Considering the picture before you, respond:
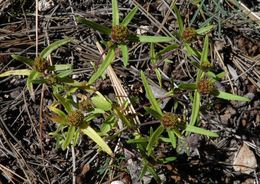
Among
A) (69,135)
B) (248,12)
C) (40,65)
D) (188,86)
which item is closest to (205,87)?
(188,86)

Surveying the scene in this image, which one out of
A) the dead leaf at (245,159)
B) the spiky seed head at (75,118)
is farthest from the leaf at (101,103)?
the dead leaf at (245,159)

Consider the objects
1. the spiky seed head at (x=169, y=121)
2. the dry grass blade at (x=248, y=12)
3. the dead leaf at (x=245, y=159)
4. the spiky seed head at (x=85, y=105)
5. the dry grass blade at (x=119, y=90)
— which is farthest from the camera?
the dry grass blade at (x=248, y=12)

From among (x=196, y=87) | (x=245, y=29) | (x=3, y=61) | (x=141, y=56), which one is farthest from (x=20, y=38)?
(x=245, y=29)

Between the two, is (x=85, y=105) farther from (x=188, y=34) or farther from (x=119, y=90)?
(x=188, y=34)

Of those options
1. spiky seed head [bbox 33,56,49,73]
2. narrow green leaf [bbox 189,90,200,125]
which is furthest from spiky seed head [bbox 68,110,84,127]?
narrow green leaf [bbox 189,90,200,125]

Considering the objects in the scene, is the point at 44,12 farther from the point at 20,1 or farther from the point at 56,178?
the point at 56,178

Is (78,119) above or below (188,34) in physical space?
below

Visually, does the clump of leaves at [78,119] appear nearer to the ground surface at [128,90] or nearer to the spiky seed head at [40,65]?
the spiky seed head at [40,65]

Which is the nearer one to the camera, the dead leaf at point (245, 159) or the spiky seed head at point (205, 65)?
the spiky seed head at point (205, 65)

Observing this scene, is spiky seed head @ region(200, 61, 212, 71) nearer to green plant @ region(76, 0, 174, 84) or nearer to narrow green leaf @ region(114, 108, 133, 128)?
green plant @ region(76, 0, 174, 84)
